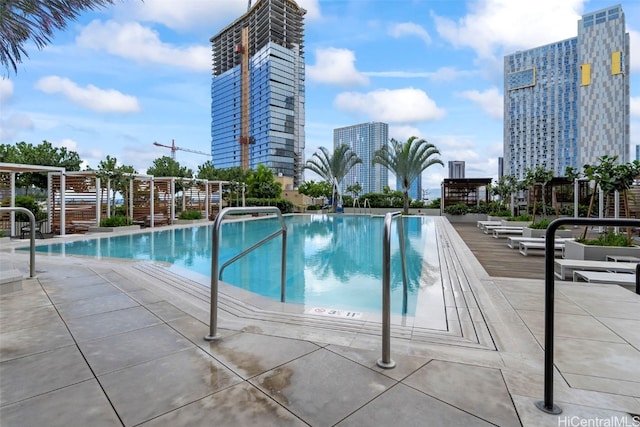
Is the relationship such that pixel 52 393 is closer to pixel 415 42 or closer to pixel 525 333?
pixel 525 333

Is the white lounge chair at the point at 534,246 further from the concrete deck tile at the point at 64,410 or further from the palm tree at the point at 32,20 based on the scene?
the palm tree at the point at 32,20

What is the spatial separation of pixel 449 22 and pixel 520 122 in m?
54.6

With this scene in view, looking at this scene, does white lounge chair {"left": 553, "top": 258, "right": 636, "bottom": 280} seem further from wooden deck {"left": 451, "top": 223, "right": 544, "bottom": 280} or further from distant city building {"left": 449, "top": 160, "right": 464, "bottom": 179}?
distant city building {"left": 449, "top": 160, "right": 464, "bottom": 179}

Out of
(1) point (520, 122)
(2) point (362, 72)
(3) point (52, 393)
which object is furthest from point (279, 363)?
(1) point (520, 122)

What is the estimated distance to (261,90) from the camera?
75.1 metres

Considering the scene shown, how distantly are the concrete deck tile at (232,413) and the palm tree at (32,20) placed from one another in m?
3.47

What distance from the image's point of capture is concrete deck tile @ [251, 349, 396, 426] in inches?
64.3

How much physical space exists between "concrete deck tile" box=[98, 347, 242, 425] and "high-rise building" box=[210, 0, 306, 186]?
6750cm

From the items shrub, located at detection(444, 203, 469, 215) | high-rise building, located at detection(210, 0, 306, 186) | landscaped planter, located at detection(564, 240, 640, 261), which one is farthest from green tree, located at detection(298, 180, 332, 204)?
high-rise building, located at detection(210, 0, 306, 186)

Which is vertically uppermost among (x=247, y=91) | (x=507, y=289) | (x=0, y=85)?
(x=247, y=91)

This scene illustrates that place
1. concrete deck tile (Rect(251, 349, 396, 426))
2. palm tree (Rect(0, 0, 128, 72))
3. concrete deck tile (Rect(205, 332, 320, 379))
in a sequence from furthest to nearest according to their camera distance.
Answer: palm tree (Rect(0, 0, 128, 72)), concrete deck tile (Rect(205, 332, 320, 379)), concrete deck tile (Rect(251, 349, 396, 426))

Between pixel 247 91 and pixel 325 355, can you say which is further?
pixel 247 91

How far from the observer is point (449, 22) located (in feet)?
38.7

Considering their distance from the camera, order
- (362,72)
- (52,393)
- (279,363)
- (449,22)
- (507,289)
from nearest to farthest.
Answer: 1. (52,393)
2. (279,363)
3. (507,289)
4. (449,22)
5. (362,72)
